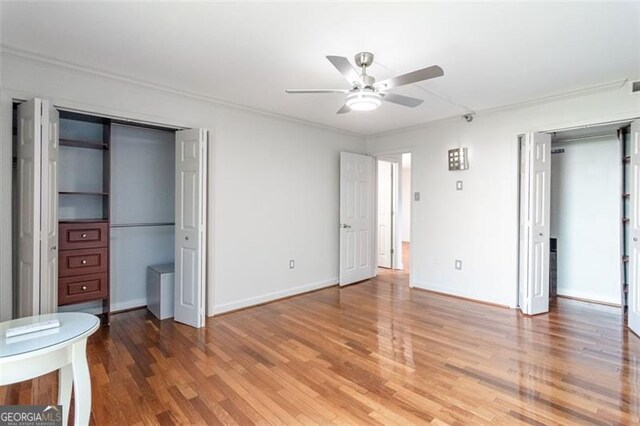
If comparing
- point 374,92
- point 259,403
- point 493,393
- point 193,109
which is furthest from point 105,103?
point 493,393

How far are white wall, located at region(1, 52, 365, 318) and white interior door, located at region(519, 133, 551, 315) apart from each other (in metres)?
2.58

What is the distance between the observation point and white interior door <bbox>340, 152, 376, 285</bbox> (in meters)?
5.23

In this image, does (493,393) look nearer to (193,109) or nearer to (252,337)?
(252,337)

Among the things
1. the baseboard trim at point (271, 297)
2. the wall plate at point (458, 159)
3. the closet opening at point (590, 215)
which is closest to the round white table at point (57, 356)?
the baseboard trim at point (271, 297)

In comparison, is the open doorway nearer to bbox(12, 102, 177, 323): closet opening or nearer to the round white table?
bbox(12, 102, 177, 323): closet opening

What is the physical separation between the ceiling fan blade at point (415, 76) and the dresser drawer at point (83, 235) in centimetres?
310

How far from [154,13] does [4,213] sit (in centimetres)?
199

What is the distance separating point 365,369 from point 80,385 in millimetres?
1846

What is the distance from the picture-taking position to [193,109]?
12.0 feet

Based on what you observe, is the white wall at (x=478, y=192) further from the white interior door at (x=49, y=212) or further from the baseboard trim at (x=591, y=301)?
the white interior door at (x=49, y=212)

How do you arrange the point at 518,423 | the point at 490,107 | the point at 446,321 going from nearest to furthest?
the point at 518,423
the point at 446,321
the point at 490,107

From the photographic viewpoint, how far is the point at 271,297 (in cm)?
440

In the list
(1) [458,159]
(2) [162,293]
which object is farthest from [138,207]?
(1) [458,159]

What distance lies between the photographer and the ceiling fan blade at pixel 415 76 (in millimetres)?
2061
